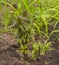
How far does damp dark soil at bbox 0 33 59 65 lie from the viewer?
1.98m

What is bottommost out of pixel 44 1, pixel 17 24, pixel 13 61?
pixel 13 61

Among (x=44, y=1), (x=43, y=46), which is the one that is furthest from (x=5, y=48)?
(x=44, y=1)

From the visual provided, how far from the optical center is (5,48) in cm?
214

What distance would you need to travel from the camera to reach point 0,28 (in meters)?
2.37

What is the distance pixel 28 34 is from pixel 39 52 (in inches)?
6.7

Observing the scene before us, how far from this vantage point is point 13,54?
208 centimetres

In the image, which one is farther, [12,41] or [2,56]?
[12,41]

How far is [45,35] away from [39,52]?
0.38m

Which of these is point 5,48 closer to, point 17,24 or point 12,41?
point 12,41

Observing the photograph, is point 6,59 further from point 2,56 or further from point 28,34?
point 28,34

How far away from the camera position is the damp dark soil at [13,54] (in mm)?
1983

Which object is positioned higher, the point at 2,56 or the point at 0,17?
the point at 0,17

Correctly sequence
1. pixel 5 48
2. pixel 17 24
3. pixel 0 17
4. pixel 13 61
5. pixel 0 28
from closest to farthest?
pixel 17 24 → pixel 13 61 → pixel 5 48 → pixel 0 28 → pixel 0 17

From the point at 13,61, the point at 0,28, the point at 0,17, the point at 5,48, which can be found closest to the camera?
the point at 13,61
